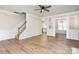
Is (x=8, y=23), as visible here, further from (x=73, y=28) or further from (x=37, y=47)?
(x=73, y=28)

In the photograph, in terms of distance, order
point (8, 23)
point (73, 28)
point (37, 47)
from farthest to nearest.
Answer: point (73, 28) < point (8, 23) < point (37, 47)

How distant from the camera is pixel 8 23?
692cm

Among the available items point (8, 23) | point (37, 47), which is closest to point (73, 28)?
point (37, 47)

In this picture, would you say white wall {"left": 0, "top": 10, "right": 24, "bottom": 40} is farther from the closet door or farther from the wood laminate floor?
the closet door

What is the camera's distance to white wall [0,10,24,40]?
6.32 meters

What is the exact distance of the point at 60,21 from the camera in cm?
1188

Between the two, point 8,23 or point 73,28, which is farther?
point 73,28

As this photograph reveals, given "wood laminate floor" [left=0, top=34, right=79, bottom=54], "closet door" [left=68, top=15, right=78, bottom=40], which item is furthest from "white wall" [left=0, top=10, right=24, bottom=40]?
"closet door" [left=68, top=15, right=78, bottom=40]
